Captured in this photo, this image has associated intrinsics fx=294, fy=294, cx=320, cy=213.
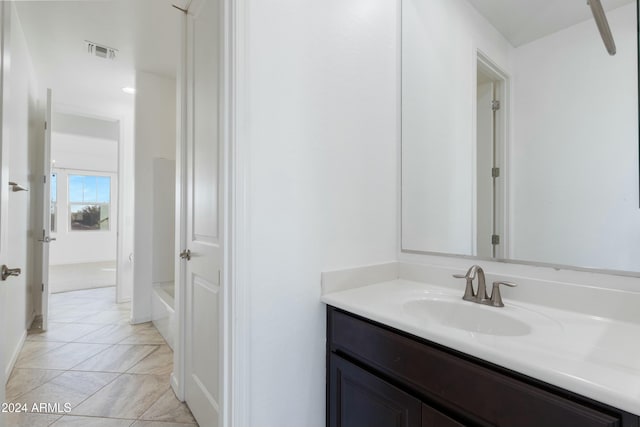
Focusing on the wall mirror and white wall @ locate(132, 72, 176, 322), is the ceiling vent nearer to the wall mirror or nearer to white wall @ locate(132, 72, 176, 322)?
white wall @ locate(132, 72, 176, 322)

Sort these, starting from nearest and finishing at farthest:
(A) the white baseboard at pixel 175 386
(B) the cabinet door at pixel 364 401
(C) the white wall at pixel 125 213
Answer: (B) the cabinet door at pixel 364 401 → (A) the white baseboard at pixel 175 386 → (C) the white wall at pixel 125 213

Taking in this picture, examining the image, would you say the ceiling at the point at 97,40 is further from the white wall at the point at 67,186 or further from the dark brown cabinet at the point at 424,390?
the white wall at the point at 67,186

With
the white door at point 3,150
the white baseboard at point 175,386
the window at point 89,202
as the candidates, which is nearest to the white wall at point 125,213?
the white baseboard at point 175,386

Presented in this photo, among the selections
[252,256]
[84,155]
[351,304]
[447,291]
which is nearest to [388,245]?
[447,291]

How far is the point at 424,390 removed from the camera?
2.81 feet

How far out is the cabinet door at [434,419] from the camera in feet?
2.58

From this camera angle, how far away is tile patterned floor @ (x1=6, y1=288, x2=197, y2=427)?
5.38ft

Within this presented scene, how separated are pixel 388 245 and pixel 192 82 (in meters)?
1.46

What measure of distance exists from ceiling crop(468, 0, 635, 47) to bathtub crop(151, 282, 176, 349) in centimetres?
262

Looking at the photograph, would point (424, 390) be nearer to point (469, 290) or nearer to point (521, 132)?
point (469, 290)

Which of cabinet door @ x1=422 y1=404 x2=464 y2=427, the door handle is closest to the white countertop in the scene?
cabinet door @ x1=422 y1=404 x2=464 y2=427

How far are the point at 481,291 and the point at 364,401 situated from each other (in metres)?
0.59

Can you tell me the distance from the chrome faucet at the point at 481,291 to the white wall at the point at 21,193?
256 cm

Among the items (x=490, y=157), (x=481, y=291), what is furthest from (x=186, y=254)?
(x=490, y=157)
